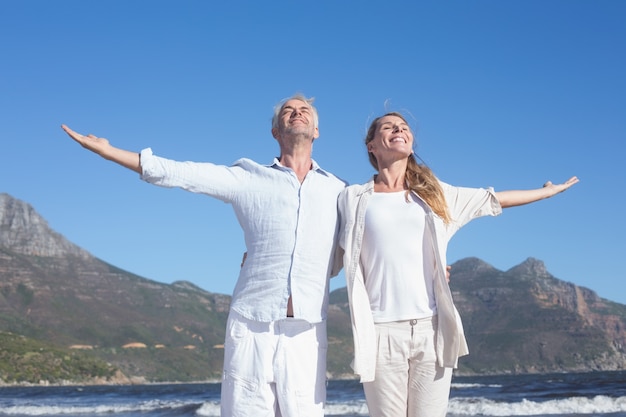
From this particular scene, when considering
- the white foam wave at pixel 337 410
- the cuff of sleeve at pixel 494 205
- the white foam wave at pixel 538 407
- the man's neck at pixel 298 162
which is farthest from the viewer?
the white foam wave at pixel 337 410

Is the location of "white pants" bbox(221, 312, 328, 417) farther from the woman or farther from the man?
the woman

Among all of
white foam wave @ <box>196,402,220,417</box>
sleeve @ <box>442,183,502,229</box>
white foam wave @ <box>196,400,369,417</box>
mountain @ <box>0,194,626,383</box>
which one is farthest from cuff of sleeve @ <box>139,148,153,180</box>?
mountain @ <box>0,194,626,383</box>

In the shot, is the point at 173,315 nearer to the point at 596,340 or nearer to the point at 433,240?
the point at 596,340

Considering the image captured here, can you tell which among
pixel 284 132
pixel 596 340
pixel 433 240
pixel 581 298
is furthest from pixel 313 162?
pixel 581 298

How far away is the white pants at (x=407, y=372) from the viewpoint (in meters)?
3.84

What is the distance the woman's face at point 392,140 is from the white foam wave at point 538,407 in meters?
18.2

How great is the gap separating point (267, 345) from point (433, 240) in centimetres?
112

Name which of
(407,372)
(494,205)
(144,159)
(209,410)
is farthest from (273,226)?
(209,410)

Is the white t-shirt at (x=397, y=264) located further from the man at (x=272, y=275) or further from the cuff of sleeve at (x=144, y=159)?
the cuff of sleeve at (x=144, y=159)

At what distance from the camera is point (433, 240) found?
398 centimetres

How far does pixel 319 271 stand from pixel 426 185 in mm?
856

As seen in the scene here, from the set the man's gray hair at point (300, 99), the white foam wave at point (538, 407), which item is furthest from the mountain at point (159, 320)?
the man's gray hair at point (300, 99)

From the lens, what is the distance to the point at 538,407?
77.8 ft

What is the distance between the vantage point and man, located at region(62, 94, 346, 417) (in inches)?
141
